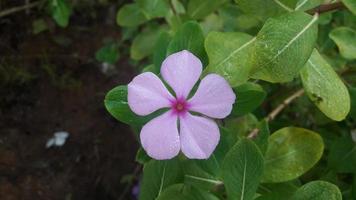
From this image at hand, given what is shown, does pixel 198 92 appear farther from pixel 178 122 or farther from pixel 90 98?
pixel 90 98

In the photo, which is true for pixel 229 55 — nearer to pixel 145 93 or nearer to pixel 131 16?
pixel 145 93

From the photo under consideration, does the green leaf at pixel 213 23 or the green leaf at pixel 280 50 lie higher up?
the green leaf at pixel 280 50

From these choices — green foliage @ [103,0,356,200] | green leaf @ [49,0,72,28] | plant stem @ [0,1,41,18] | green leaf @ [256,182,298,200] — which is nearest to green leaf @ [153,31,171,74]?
green foliage @ [103,0,356,200]

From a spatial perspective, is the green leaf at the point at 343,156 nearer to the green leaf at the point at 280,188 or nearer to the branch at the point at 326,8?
the green leaf at the point at 280,188

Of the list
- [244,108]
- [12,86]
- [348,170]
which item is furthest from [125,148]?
[244,108]

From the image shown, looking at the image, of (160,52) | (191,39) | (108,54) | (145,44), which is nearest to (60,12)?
(108,54)

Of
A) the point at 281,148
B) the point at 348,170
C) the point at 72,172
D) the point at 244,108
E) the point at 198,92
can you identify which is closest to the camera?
the point at 198,92

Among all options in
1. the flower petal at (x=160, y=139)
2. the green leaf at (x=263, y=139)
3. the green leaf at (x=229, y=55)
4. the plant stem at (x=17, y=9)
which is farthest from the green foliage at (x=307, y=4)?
the plant stem at (x=17, y=9)
